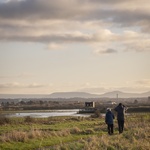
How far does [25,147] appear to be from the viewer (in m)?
23.2

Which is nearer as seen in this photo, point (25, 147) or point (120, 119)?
point (25, 147)

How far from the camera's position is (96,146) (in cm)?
2083

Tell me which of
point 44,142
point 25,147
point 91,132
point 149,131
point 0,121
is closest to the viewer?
point 25,147

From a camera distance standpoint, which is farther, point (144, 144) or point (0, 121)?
point (0, 121)

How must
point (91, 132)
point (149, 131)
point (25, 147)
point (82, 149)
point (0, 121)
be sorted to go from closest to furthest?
point (82, 149) < point (25, 147) < point (149, 131) < point (91, 132) < point (0, 121)

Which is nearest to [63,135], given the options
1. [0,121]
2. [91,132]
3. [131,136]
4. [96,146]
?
[91,132]

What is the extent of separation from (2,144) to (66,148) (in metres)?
4.74

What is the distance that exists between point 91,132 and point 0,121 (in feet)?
64.1

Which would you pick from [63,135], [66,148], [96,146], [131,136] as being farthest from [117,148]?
[63,135]

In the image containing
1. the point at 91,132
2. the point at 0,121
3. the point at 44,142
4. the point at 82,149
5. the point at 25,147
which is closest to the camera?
the point at 82,149

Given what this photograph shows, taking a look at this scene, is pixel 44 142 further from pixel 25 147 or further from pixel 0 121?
pixel 0 121

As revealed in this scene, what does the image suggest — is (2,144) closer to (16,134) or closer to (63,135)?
(16,134)

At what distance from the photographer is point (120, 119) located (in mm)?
28750

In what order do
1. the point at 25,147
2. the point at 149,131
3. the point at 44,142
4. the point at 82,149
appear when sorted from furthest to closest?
the point at 149,131
the point at 44,142
the point at 25,147
the point at 82,149
